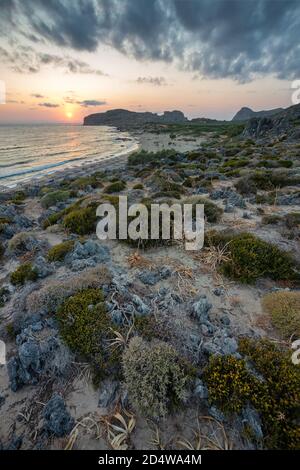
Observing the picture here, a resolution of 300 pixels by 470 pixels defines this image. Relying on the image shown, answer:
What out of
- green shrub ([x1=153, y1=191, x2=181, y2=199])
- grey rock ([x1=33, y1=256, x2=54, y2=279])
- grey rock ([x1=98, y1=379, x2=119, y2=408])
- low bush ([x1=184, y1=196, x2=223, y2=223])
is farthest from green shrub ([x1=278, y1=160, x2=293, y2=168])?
grey rock ([x1=98, y1=379, x2=119, y2=408])

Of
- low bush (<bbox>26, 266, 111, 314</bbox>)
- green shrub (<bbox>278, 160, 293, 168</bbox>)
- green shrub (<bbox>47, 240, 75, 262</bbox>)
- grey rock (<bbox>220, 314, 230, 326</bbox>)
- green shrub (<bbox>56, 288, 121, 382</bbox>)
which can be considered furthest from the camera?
green shrub (<bbox>278, 160, 293, 168</bbox>)

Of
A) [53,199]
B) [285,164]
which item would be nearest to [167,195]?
[53,199]

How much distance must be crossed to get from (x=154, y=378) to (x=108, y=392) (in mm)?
846

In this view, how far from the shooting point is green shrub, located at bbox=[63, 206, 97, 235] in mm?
9297

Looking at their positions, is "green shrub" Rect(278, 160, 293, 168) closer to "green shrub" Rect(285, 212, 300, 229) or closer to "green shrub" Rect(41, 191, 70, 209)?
"green shrub" Rect(285, 212, 300, 229)

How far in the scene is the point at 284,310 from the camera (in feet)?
15.5

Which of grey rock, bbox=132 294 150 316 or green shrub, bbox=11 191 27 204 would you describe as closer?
grey rock, bbox=132 294 150 316

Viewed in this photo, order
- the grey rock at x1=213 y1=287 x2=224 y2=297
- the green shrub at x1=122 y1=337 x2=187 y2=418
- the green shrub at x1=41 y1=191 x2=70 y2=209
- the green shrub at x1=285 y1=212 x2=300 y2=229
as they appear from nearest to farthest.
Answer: the green shrub at x1=122 y1=337 x2=187 y2=418 → the grey rock at x1=213 y1=287 x2=224 y2=297 → the green shrub at x1=285 y1=212 x2=300 y2=229 → the green shrub at x1=41 y1=191 x2=70 y2=209

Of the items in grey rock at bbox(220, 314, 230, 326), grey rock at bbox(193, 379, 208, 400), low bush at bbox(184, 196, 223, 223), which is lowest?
grey rock at bbox(193, 379, 208, 400)

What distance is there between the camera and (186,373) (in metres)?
3.65

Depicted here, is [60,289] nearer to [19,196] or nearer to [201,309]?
[201,309]

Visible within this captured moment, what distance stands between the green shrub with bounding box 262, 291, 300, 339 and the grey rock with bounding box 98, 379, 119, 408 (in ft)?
10.7

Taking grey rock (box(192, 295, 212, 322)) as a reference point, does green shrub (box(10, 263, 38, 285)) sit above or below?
below

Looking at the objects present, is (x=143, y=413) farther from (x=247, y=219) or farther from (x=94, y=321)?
(x=247, y=219)
